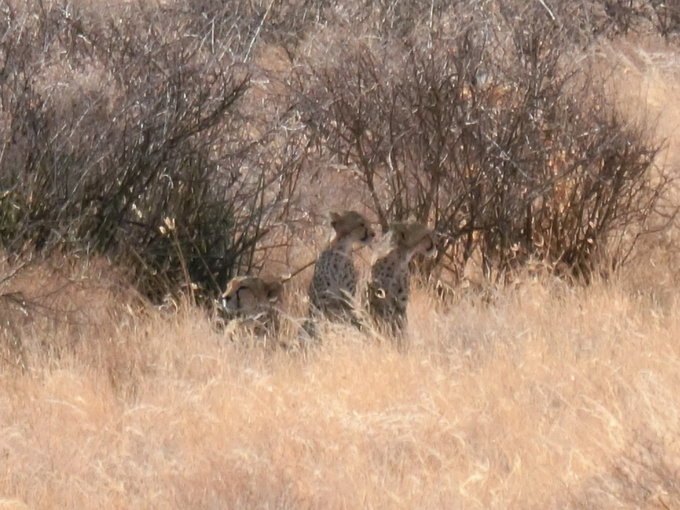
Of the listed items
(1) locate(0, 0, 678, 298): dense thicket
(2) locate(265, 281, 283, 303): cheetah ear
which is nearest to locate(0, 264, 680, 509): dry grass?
(2) locate(265, 281, 283, 303): cheetah ear

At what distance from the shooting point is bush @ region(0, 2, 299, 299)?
7.69m

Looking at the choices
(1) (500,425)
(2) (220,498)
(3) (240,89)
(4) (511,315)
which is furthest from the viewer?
(3) (240,89)

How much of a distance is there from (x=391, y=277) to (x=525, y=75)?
2.01m

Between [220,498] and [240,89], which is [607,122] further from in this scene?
[220,498]

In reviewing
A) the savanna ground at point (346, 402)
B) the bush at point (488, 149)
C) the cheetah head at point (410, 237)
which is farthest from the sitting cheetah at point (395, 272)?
the bush at point (488, 149)

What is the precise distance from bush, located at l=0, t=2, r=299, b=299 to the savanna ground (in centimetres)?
26

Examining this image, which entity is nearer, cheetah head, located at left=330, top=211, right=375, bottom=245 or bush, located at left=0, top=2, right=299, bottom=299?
cheetah head, located at left=330, top=211, right=375, bottom=245

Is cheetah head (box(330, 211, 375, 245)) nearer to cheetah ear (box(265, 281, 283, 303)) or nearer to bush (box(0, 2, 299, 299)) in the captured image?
cheetah ear (box(265, 281, 283, 303))

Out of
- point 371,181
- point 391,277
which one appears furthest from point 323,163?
point 391,277

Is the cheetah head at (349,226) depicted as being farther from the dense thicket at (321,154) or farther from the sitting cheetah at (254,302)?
the dense thicket at (321,154)

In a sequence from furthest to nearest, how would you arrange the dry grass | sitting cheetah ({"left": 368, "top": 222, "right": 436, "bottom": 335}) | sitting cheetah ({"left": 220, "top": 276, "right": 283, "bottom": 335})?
sitting cheetah ({"left": 220, "top": 276, "right": 283, "bottom": 335}) < sitting cheetah ({"left": 368, "top": 222, "right": 436, "bottom": 335}) < the dry grass

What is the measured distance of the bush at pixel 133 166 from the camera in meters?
7.69

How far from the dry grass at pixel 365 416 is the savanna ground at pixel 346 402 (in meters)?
0.01

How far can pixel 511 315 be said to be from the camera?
7.14 metres
